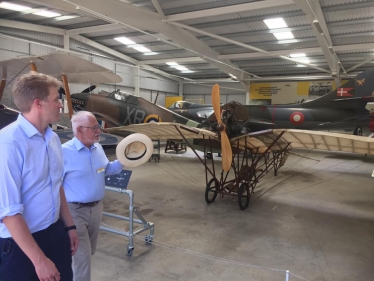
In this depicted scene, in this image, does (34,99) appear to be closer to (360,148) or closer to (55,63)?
(360,148)

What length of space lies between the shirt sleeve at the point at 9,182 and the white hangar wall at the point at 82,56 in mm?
7557

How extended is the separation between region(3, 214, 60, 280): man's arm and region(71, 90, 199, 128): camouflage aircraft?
9437 millimetres

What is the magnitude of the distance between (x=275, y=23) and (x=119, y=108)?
728cm

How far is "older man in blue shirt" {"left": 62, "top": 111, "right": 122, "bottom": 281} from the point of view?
91.9 inches

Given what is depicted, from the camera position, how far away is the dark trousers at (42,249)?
54.4 inches

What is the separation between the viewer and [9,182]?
1299 millimetres

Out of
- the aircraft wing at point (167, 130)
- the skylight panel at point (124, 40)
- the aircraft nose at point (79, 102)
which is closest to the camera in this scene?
the aircraft wing at point (167, 130)

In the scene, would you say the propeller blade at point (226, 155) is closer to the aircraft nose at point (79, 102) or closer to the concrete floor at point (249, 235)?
the concrete floor at point (249, 235)

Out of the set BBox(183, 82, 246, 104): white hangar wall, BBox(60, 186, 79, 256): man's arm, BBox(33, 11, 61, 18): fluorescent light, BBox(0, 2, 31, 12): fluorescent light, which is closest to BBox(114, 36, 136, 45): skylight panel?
BBox(33, 11, 61, 18): fluorescent light

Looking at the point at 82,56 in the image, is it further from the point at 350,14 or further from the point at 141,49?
the point at 350,14

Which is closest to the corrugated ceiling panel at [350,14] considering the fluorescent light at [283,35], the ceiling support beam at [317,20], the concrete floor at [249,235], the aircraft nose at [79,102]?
the ceiling support beam at [317,20]

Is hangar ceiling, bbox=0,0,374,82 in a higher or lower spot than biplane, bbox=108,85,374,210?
higher

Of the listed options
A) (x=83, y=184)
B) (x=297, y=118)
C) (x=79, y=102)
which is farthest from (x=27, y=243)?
(x=297, y=118)

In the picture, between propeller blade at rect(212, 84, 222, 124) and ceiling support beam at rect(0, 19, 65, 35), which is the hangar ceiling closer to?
ceiling support beam at rect(0, 19, 65, 35)
